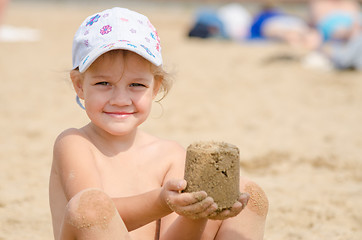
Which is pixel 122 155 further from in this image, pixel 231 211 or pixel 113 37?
pixel 231 211

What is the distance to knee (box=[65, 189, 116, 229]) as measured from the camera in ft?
6.59

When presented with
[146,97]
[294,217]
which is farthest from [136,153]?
[294,217]

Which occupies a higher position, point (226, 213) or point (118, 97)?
point (118, 97)

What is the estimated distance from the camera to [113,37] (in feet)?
7.45

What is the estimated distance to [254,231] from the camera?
2.35 m

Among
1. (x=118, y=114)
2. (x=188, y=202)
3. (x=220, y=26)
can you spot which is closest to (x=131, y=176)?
(x=118, y=114)

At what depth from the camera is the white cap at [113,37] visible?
224cm

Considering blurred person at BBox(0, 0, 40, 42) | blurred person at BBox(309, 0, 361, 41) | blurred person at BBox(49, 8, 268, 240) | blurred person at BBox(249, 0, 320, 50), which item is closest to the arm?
blurred person at BBox(49, 8, 268, 240)

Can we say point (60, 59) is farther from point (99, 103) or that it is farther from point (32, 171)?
point (99, 103)

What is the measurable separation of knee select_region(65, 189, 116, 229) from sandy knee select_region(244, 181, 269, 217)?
62cm

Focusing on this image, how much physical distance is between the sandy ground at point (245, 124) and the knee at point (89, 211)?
31.5 inches

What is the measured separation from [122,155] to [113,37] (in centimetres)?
55

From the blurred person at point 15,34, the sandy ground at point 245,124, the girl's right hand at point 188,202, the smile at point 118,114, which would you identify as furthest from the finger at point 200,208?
the blurred person at point 15,34

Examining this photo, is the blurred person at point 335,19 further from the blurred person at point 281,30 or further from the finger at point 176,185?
the finger at point 176,185
